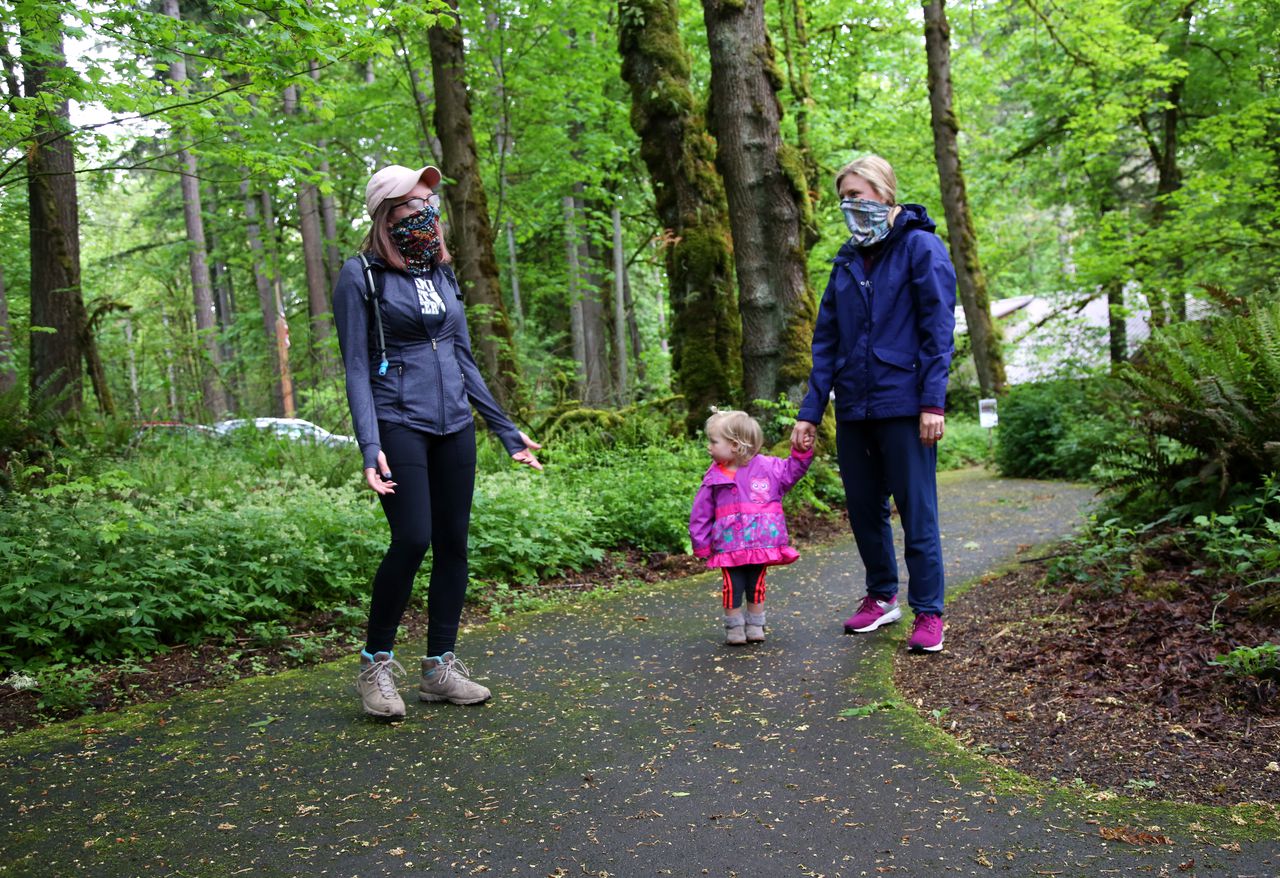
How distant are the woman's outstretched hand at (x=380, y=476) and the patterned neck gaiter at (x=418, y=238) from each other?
2.82 feet

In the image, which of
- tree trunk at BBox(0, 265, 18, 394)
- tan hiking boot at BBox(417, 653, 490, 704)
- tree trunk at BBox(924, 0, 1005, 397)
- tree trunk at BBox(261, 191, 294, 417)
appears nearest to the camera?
tan hiking boot at BBox(417, 653, 490, 704)

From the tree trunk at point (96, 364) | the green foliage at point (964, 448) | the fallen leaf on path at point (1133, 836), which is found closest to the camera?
the fallen leaf on path at point (1133, 836)

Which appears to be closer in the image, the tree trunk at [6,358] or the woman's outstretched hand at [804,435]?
the woman's outstretched hand at [804,435]

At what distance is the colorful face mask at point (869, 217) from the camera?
457 centimetres

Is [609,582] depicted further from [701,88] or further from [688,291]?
[701,88]

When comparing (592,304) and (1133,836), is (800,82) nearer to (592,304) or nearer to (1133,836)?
(592,304)

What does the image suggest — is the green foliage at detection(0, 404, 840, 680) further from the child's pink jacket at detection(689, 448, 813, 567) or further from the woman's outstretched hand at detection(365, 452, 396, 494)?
the child's pink jacket at detection(689, 448, 813, 567)

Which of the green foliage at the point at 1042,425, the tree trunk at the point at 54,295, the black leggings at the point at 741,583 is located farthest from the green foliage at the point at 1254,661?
the tree trunk at the point at 54,295

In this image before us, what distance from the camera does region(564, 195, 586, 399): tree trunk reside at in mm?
19641

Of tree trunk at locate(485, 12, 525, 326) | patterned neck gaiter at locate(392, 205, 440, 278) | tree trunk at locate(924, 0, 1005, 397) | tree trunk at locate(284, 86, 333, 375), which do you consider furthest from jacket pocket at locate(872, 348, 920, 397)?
tree trunk at locate(284, 86, 333, 375)

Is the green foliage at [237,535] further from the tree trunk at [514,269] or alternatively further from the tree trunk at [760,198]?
the tree trunk at [514,269]

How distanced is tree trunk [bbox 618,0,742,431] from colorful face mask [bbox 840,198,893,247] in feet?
19.1

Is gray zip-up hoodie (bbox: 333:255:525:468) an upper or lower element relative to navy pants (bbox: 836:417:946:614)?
upper

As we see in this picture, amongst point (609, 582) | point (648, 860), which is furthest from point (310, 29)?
point (648, 860)
